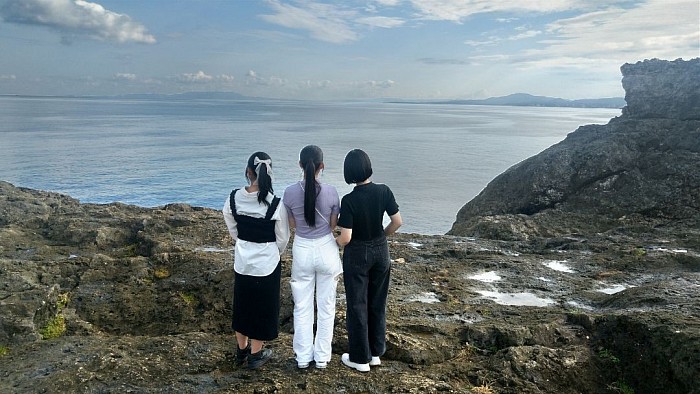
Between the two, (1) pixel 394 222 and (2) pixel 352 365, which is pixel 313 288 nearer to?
(2) pixel 352 365

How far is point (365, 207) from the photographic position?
6.69 m

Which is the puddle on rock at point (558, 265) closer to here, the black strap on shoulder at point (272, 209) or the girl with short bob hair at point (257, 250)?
the girl with short bob hair at point (257, 250)

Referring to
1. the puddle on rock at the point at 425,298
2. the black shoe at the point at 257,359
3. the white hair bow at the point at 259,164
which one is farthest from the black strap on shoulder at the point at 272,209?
the puddle on rock at the point at 425,298

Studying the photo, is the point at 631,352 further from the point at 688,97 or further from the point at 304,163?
the point at 688,97

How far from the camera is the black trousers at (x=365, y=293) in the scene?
22.5ft

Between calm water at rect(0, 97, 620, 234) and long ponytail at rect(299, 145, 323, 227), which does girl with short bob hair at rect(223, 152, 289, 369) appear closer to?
long ponytail at rect(299, 145, 323, 227)

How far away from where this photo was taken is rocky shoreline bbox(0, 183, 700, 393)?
6953 millimetres

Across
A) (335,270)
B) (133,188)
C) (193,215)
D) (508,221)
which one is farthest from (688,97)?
(133,188)

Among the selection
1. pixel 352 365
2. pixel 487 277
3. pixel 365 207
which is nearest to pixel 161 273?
pixel 352 365

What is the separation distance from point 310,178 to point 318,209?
450 millimetres

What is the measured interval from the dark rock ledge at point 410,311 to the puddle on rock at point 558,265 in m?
0.07

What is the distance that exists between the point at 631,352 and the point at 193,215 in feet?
54.0

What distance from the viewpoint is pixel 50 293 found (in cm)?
912

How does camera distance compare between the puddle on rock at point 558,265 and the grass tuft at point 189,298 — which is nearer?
the grass tuft at point 189,298
